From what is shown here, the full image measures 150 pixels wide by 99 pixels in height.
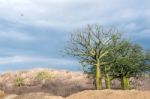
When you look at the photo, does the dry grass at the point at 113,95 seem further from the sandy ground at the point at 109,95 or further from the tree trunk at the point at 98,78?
the tree trunk at the point at 98,78

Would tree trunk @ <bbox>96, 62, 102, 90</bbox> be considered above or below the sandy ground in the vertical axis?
above

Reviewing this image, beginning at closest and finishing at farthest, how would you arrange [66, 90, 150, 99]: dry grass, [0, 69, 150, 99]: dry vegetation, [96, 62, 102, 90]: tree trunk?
[66, 90, 150, 99]: dry grass, [0, 69, 150, 99]: dry vegetation, [96, 62, 102, 90]: tree trunk

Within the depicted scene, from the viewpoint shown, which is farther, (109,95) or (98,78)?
(98,78)

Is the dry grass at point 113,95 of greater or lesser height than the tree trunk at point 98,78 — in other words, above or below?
below

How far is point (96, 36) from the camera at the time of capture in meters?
79.2

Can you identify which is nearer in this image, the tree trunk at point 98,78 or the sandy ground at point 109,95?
the sandy ground at point 109,95

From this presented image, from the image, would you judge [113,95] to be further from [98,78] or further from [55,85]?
[55,85]

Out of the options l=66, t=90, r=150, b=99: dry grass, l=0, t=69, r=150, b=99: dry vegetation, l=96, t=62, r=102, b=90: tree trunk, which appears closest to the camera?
l=66, t=90, r=150, b=99: dry grass

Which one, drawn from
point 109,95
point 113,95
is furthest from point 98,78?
point 113,95

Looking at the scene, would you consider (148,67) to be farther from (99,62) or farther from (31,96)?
(31,96)

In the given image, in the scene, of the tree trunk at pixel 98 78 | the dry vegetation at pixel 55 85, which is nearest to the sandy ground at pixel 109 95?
the dry vegetation at pixel 55 85

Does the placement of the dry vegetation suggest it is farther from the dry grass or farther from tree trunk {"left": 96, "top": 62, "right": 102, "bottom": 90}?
tree trunk {"left": 96, "top": 62, "right": 102, "bottom": 90}

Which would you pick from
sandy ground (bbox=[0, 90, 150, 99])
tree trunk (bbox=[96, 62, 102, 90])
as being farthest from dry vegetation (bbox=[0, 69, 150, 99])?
tree trunk (bbox=[96, 62, 102, 90])

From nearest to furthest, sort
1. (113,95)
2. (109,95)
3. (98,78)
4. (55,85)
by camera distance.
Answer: (113,95) → (109,95) → (98,78) → (55,85)
